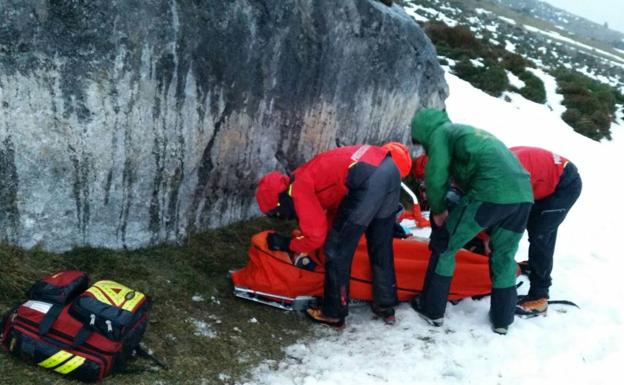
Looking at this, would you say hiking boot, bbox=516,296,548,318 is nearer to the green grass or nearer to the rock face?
the green grass

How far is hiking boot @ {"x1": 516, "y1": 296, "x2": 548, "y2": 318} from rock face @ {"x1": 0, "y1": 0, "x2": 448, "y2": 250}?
277 centimetres

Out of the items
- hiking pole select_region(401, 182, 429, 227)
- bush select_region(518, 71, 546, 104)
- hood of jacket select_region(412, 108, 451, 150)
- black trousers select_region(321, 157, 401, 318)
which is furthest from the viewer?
bush select_region(518, 71, 546, 104)

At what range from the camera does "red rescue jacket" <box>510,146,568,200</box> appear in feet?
16.6

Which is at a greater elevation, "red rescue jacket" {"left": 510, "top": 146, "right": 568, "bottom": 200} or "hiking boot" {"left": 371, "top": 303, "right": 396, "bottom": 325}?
"red rescue jacket" {"left": 510, "top": 146, "right": 568, "bottom": 200}

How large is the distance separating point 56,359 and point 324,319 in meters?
2.19

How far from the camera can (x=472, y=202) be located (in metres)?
4.57

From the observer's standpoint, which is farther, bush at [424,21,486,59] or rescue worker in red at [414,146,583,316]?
bush at [424,21,486,59]

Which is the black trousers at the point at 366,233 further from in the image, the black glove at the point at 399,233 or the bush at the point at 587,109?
the bush at the point at 587,109

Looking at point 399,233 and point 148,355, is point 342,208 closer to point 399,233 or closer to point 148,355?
point 399,233

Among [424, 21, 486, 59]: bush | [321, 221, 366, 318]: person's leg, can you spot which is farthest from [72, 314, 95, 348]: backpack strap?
[424, 21, 486, 59]: bush

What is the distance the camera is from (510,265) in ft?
15.7

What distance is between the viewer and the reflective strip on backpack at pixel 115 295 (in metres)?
3.69

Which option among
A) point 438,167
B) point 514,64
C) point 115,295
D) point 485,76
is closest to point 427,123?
point 438,167

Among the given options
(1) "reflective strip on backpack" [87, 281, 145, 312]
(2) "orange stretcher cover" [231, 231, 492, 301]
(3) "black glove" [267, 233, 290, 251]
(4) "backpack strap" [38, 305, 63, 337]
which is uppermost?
(1) "reflective strip on backpack" [87, 281, 145, 312]
